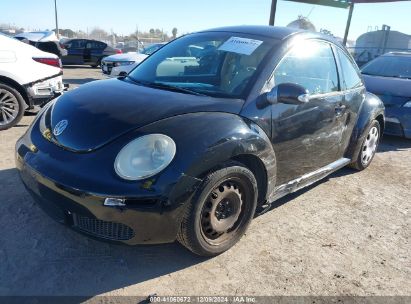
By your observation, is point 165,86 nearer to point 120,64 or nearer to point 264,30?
point 264,30

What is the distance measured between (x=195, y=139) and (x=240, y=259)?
1028 millimetres

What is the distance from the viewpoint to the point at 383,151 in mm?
6129

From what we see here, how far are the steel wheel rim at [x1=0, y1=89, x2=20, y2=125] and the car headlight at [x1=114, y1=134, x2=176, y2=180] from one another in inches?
161

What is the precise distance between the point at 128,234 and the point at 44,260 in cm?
75

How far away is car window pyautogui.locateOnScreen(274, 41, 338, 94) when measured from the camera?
3.28 meters

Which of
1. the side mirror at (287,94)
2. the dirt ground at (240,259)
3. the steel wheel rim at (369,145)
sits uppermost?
the side mirror at (287,94)

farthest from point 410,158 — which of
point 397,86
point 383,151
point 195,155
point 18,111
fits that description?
point 18,111

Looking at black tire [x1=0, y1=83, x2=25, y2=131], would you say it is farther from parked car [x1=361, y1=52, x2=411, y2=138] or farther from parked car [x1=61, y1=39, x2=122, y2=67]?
parked car [x1=61, y1=39, x2=122, y2=67]

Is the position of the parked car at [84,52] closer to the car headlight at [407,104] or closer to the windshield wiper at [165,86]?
the car headlight at [407,104]

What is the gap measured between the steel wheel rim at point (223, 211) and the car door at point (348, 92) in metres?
1.75

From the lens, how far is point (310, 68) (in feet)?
11.7

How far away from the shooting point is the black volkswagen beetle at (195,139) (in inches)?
92.4

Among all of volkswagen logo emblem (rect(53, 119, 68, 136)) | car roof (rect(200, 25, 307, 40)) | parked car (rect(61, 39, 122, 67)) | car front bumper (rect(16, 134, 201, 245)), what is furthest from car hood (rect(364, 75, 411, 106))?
parked car (rect(61, 39, 122, 67))

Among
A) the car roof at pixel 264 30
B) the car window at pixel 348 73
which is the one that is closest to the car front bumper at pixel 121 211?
the car roof at pixel 264 30
